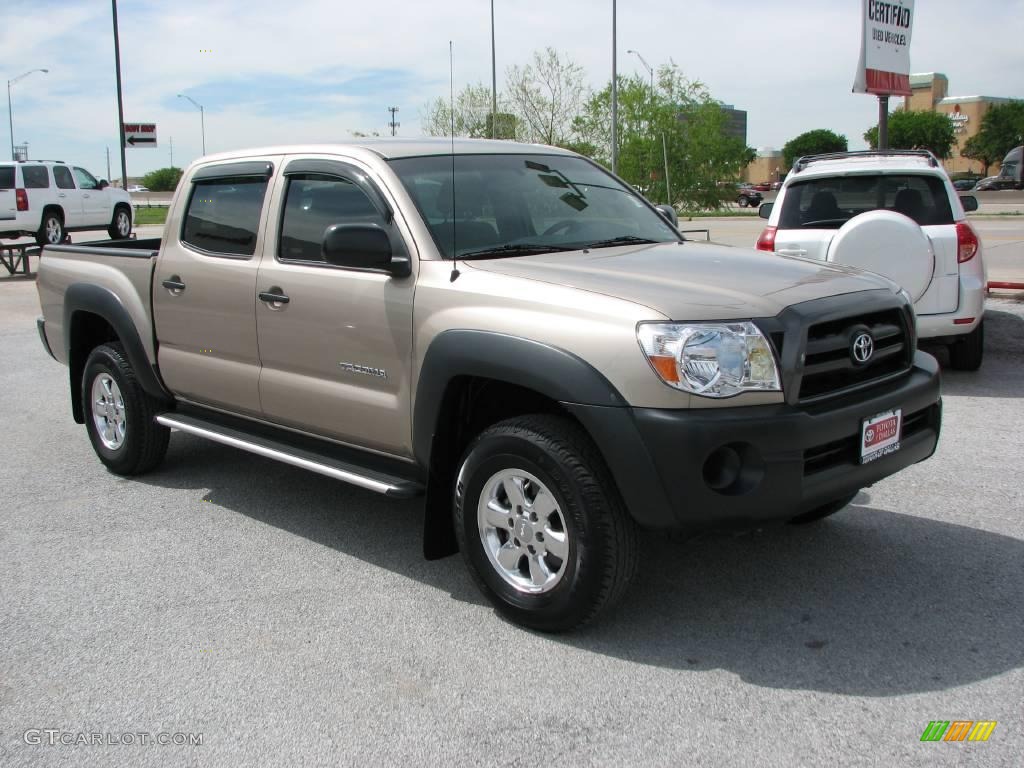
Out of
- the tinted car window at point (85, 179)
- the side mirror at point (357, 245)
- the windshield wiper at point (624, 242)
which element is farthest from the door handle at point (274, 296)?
the tinted car window at point (85, 179)

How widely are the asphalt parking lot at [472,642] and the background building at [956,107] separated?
359 ft

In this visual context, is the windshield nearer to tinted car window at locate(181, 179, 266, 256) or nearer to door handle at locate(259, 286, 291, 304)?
door handle at locate(259, 286, 291, 304)

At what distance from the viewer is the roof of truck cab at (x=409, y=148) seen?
458cm

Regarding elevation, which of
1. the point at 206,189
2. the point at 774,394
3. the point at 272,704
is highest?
the point at 206,189

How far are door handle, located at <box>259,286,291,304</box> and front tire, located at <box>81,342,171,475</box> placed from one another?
4.71 ft

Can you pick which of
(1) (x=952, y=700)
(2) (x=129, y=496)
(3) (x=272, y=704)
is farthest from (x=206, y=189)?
(1) (x=952, y=700)

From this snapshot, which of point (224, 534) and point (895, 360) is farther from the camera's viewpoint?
point (224, 534)

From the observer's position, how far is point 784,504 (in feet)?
11.1

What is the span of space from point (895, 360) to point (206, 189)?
3.53 m

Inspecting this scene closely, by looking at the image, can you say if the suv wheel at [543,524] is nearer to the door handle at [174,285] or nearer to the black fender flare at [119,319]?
the door handle at [174,285]

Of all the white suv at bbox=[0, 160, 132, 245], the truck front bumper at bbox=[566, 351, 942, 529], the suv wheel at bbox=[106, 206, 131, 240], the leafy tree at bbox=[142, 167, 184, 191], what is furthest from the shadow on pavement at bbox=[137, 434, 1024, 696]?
the leafy tree at bbox=[142, 167, 184, 191]

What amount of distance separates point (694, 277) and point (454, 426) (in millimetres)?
1103

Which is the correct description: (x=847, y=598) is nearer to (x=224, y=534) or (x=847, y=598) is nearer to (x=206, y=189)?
(x=224, y=534)

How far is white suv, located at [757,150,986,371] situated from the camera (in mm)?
7195
